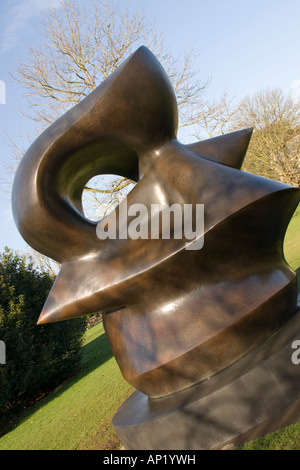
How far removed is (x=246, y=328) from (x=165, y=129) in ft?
7.91

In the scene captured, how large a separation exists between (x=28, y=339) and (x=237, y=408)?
28.6ft

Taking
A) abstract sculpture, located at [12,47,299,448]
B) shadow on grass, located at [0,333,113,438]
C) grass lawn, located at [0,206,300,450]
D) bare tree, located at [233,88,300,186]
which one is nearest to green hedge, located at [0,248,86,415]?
shadow on grass, located at [0,333,113,438]

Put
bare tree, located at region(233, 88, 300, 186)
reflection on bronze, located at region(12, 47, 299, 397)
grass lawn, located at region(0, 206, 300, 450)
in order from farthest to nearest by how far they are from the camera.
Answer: bare tree, located at region(233, 88, 300, 186) → grass lawn, located at region(0, 206, 300, 450) → reflection on bronze, located at region(12, 47, 299, 397)

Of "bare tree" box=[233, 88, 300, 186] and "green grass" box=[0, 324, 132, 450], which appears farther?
"bare tree" box=[233, 88, 300, 186]

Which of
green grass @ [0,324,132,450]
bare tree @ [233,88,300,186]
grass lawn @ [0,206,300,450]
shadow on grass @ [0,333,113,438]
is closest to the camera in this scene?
grass lawn @ [0,206,300,450]

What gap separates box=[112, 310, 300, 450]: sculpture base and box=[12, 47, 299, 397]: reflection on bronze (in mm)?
356

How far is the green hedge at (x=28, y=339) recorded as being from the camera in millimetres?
10336

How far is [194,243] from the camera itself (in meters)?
3.96

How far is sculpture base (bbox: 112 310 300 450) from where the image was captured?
3426 mm

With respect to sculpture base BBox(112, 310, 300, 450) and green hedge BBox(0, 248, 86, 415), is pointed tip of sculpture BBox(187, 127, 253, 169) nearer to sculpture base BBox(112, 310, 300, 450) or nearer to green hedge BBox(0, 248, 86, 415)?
sculpture base BBox(112, 310, 300, 450)

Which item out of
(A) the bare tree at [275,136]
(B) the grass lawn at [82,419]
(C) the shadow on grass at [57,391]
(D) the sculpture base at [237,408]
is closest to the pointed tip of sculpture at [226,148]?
(D) the sculpture base at [237,408]

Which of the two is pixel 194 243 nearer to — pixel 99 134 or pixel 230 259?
pixel 230 259

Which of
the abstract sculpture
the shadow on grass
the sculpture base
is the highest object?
the abstract sculpture
